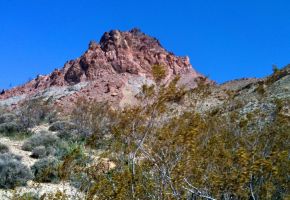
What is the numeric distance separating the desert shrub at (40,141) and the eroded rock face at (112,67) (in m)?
29.1

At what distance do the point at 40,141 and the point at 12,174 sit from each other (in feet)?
30.0

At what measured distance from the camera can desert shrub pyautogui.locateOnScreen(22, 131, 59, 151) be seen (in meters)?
26.5

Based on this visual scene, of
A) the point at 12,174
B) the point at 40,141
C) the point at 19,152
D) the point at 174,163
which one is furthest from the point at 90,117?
the point at 174,163

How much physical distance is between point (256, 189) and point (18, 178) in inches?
439

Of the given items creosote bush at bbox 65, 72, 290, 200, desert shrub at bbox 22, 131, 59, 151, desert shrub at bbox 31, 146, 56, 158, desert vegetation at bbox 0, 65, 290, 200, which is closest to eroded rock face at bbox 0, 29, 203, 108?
desert shrub at bbox 22, 131, 59, 151

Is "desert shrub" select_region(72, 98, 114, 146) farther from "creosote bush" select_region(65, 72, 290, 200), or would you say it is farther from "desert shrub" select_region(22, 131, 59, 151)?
"creosote bush" select_region(65, 72, 290, 200)

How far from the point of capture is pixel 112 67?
63.9m

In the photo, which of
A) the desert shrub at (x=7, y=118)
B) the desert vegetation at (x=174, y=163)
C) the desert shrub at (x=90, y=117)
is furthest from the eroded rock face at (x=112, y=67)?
the desert vegetation at (x=174, y=163)

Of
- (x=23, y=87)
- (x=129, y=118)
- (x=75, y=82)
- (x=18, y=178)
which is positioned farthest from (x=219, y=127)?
(x=23, y=87)

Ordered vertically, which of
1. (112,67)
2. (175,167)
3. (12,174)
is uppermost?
(112,67)

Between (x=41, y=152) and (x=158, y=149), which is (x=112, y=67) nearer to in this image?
(x=41, y=152)

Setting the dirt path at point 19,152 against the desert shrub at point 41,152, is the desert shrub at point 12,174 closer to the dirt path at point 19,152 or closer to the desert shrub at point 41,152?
the dirt path at point 19,152

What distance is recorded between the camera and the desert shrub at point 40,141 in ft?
87.0

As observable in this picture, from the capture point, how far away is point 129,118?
34.3 ft
